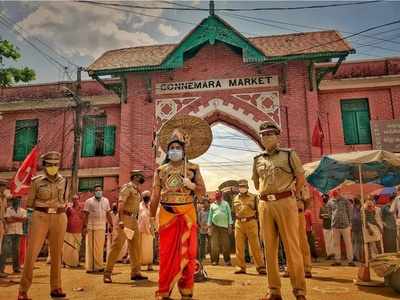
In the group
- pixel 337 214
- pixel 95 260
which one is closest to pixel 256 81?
pixel 337 214

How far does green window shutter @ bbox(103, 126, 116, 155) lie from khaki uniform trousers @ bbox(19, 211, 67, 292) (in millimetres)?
10908

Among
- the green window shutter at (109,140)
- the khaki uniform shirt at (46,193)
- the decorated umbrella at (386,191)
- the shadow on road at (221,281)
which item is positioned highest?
the green window shutter at (109,140)

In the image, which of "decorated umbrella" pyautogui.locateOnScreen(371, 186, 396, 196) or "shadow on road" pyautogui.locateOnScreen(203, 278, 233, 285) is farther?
"decorated umbrella" pyautogui.locateOnScreen(371, 186, 396, 196)

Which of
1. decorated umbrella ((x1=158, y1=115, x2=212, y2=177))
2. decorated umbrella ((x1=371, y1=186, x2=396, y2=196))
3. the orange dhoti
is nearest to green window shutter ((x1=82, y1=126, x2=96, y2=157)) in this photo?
decorated umbrella ((x1=158, y1=115, x2=212, y2=177))

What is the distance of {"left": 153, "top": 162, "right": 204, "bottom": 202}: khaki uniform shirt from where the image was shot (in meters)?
4.51

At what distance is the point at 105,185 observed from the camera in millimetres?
15508

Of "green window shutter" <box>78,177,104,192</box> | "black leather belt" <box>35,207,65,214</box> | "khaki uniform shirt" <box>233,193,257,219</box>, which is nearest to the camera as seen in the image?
"black leather belt" <box>35,207,65,214</box>

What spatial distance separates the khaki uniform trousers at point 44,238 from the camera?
491cm

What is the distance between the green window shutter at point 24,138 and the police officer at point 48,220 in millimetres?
12747

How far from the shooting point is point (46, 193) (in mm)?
5141

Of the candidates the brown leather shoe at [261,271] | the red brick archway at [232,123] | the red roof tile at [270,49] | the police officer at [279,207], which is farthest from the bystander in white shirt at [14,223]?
the red brick archway at [232,123]

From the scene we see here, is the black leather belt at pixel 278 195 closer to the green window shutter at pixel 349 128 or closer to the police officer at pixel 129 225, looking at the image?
the police officer at pixel 129 225

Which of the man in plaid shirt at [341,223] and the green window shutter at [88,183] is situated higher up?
the green window shutter at [88,183]

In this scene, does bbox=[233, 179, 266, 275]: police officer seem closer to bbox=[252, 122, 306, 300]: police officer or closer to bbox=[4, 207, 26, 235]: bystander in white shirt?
bbox=[252, 122, 306, 300]: police officer
